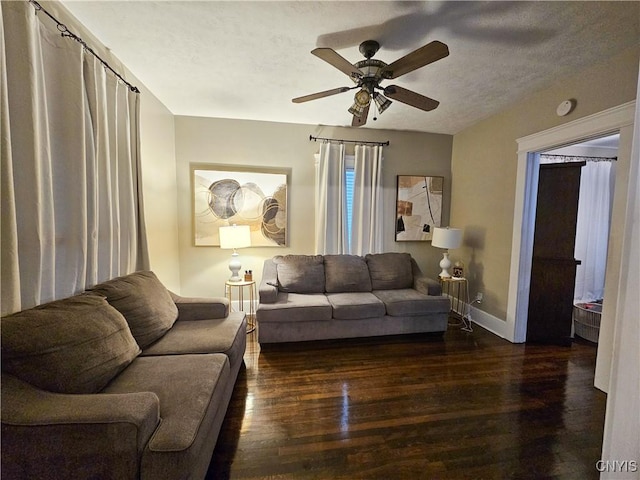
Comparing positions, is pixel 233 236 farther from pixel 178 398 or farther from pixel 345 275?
pixel 178 398

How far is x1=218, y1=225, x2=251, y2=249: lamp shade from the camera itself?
3.12 meters

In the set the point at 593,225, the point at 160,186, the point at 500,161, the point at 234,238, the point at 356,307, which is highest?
the point at 500,161

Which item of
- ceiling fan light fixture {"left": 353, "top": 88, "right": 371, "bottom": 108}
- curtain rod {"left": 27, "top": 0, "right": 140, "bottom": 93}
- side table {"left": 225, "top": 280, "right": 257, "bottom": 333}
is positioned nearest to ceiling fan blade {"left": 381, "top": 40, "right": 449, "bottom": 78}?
ceiling fan light fixture {"left": 353, "top": 88, "right": 371, "bottom": 108}

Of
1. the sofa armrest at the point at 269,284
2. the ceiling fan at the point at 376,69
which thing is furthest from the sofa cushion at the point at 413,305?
the ceiling fan at the point at 376,69

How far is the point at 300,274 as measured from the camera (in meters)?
3.32

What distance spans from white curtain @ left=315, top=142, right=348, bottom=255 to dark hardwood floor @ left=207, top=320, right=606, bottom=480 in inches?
59.7

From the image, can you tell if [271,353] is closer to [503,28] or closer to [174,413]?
[174,413]

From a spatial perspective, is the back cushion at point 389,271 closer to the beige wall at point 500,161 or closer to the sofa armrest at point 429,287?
the sofa armrest at point 429,287

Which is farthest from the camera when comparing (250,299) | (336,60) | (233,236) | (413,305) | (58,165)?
(250,299)

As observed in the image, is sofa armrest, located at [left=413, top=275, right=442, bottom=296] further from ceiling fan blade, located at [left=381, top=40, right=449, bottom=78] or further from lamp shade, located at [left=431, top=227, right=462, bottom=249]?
ceiling fan blade, located at [left=381, top=40, right=449, bottom=78]

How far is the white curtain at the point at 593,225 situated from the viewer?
3730 millimetres

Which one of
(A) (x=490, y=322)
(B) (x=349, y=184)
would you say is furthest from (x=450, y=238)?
(B) (x=349, y=184)

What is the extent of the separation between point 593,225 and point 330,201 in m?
3.83

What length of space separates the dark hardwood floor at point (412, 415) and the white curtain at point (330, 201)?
1517mm
